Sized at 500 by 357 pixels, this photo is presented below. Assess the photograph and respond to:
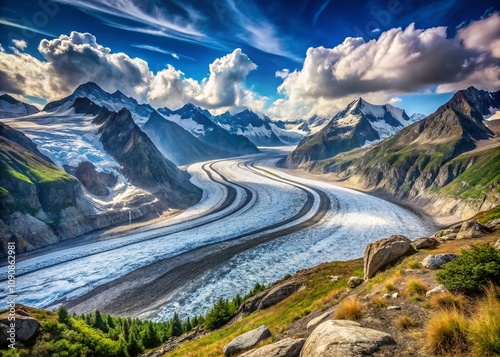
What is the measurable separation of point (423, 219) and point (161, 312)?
6809cm

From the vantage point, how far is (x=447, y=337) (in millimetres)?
6988

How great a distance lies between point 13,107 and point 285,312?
25036 cm

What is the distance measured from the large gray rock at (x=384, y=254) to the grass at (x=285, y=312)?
9.61ft

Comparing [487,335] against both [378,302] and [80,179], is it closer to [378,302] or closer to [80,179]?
[378,302]

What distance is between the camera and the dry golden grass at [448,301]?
906 cm

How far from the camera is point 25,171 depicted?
63812 mm

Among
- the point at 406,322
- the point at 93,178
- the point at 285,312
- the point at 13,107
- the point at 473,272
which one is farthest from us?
the point at 13,107

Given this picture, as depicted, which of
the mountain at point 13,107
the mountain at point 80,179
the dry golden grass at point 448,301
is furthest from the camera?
the mountain at point 13,107

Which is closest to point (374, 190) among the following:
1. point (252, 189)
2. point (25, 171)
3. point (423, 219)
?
point (423, 219)

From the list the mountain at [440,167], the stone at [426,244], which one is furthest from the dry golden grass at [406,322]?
the mountain at [440,167]

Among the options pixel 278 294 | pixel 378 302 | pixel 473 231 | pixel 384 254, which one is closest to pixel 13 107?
pixel 278 294

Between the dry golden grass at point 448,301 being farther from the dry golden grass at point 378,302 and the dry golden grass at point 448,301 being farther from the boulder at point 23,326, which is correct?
the boulder at point 23,326

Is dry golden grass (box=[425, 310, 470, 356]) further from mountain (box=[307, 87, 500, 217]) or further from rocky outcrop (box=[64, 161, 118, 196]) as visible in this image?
rocky outcrop (box=[64, 161, 118, 196])

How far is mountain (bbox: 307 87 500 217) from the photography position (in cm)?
6862
